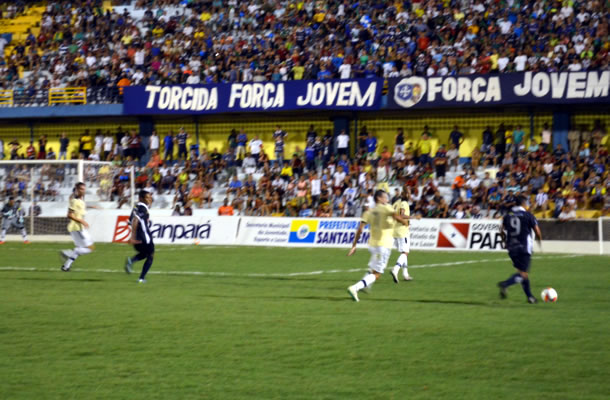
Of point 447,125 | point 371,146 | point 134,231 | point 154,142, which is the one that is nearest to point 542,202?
point 447,125

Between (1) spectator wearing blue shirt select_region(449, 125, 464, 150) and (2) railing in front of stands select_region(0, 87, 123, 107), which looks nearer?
(1) spectator wearing blue shirt select_region(449, 125, 464, 150)

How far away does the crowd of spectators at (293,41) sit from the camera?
1395 inches

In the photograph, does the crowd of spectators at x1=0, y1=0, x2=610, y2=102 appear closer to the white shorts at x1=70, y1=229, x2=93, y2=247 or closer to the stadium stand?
the stadium stand

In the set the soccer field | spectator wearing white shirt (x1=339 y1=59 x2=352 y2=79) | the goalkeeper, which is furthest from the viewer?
spectator wearing white shirt (x1=339 y1=59 x2=352 y2=79)

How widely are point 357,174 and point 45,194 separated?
12.4m

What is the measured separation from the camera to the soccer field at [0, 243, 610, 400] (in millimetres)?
8812

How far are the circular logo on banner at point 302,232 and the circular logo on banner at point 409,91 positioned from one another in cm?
747

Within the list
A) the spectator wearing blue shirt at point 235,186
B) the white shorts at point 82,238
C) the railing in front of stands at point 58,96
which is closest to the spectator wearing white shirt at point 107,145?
the railing in front of stands at point 58,96

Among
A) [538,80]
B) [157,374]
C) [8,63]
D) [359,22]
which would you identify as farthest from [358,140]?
[157,374]

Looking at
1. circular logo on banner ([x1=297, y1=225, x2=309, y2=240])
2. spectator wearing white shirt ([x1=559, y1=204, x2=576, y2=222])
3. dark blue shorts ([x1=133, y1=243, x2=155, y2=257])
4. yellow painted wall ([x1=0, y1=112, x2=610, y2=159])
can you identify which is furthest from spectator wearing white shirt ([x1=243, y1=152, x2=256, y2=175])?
dark blue shorts ([x1=133, y1=243, x2=155, y2=257])

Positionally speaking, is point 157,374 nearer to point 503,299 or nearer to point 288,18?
point 503,299

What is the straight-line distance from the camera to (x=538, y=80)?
34188 millimetres

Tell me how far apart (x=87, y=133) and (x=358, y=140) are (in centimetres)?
1353

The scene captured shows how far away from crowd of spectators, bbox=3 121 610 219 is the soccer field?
11.1m
